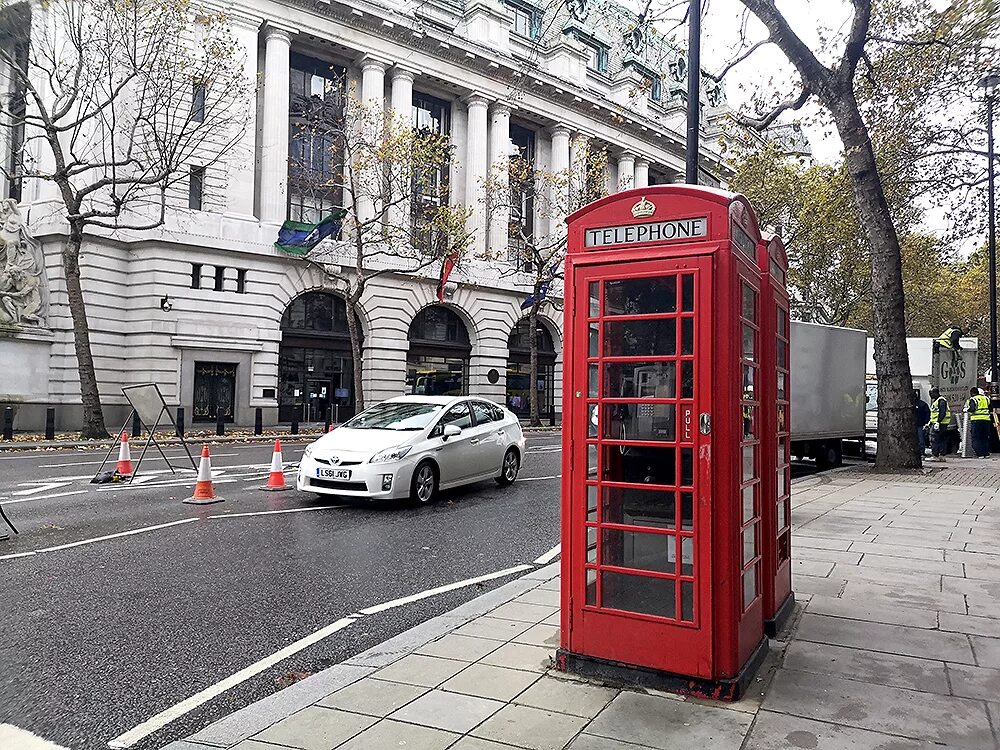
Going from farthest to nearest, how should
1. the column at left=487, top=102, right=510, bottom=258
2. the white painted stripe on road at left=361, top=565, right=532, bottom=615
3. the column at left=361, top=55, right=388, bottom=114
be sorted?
the column at left=487, top=102, right=510, bottom=258 < the column at left=361, top=55, right=388, bottom=114 < the white painted stripe on road at left=361, top=565, right=532, bottom=615

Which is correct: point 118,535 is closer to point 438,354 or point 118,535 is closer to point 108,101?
point 108,101

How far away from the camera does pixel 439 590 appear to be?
6.61 meters

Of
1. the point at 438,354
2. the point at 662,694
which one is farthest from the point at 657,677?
the point at 438,354

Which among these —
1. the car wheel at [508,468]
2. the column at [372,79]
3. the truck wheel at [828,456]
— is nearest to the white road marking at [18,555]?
the car wheel at [508,468]

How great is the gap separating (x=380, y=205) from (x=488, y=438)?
23.6 m

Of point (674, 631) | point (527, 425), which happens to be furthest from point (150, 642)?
point (527, 425)

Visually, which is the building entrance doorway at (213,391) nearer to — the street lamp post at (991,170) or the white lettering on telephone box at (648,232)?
the street lamp post at (991,170)

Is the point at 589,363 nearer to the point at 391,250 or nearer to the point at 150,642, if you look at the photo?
the point at 150,642

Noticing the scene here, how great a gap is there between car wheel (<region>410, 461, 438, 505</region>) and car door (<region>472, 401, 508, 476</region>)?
1.35 metres

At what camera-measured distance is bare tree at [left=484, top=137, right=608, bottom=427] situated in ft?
118

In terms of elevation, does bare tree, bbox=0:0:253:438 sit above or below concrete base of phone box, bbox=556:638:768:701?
above

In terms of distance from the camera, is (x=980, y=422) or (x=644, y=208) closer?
(x=644, y=208)

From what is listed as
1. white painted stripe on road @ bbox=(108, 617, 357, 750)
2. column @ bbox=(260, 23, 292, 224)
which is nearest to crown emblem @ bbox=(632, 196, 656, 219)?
white painted stripe on road @ bbox=(108, 617, 357, 750)

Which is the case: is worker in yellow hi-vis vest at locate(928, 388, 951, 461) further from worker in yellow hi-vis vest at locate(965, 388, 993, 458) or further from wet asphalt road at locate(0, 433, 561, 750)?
wet asphalt road at locate(0, 433, 561, 750)
